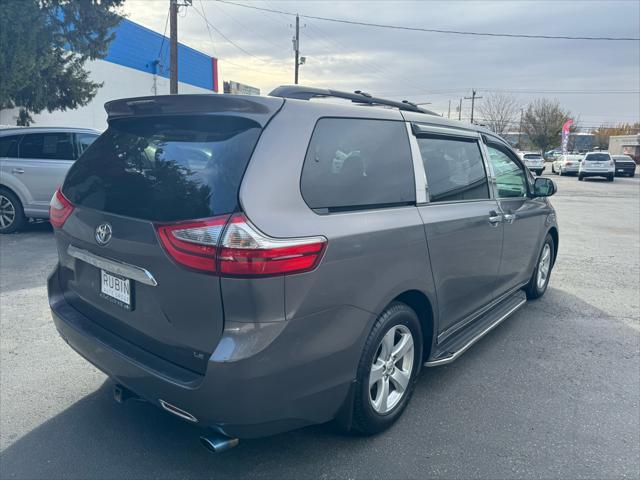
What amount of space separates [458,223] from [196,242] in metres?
1.91

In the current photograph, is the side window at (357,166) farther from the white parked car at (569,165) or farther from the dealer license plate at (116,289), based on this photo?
the white parked car at (569,165)

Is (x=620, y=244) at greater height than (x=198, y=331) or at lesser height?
lesser

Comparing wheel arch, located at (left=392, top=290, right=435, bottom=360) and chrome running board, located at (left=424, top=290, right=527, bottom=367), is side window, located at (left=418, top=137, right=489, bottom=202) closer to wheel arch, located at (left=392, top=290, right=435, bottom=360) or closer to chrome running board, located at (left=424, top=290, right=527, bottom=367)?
wheel arch, located at (left=392, top=290, right=435, bottom=360)

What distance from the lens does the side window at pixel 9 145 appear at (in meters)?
8.11

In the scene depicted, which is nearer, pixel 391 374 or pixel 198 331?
pixel 198 331

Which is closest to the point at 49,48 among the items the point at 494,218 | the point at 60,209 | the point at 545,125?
the point at 60,209

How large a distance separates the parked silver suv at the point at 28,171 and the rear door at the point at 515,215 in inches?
276

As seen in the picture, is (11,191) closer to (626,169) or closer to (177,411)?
(177,411)

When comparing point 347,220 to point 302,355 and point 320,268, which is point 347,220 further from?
point 302,355

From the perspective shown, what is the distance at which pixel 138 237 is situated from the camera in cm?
232

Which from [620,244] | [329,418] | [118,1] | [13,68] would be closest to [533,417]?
[329,418]

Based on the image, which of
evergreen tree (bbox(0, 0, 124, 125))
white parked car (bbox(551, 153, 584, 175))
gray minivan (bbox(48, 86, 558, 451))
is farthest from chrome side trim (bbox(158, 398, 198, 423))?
white parked car (bbox(551, 153, 584, 175))

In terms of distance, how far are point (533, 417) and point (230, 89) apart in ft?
136

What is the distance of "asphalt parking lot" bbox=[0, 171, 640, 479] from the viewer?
2.62 metres
